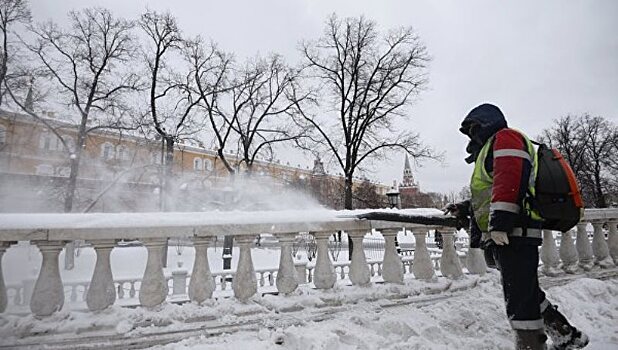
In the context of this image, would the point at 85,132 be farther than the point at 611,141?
No

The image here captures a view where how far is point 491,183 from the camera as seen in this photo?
2.18m

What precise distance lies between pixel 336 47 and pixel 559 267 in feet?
63.0

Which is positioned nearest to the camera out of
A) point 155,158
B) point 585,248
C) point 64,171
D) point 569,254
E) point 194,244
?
point 194,244

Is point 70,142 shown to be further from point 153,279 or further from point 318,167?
point 153,279

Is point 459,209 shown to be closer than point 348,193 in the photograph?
Yes

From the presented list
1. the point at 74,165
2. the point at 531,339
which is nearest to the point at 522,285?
the point at 531,339

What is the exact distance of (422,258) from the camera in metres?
3.29

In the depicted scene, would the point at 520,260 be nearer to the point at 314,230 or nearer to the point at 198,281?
the point at 314,230

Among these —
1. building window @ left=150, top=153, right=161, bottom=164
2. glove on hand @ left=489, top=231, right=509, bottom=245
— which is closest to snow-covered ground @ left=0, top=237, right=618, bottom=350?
glove on hand @ left=489, top=231, right=509, bottom=245

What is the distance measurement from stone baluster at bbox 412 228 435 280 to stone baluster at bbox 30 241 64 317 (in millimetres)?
2967

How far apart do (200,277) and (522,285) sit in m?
2.26

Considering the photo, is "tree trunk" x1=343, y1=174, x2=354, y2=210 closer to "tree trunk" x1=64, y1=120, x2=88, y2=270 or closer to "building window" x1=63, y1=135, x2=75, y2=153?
"tree trunk" x1=64, y1=120, x2=88, y2=270

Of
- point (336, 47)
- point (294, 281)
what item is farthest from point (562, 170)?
point (336, 47)

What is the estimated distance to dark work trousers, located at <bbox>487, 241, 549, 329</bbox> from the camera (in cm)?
200
